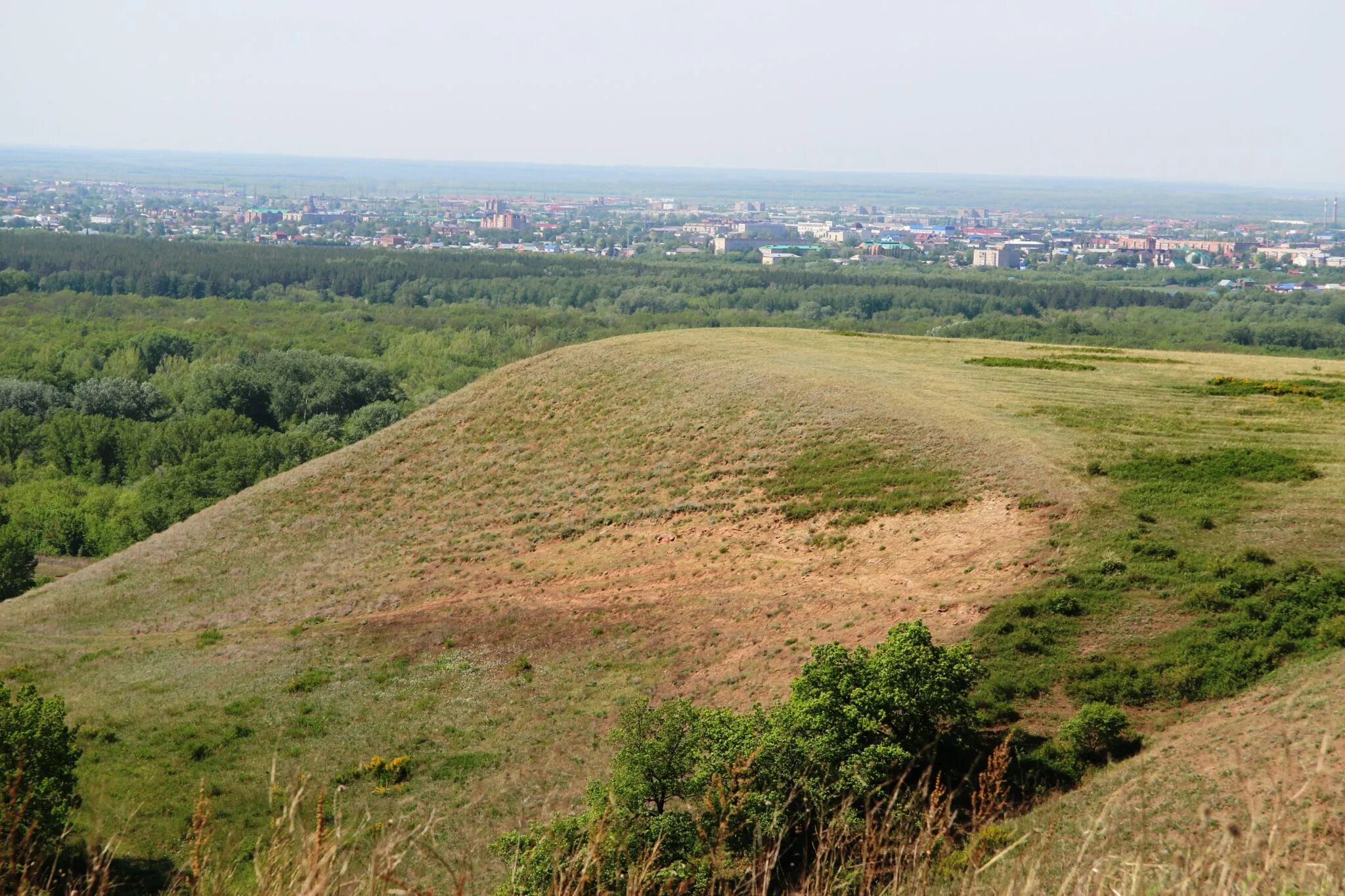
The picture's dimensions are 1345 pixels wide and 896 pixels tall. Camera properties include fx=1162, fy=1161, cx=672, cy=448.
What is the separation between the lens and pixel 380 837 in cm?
448

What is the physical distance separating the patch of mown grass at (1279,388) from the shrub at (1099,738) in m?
20.0

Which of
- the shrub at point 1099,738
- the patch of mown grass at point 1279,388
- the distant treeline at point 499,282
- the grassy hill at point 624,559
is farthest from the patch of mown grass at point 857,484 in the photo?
the distant treeline at point 499,282

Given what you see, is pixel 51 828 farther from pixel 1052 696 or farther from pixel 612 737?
pixel 1052 696

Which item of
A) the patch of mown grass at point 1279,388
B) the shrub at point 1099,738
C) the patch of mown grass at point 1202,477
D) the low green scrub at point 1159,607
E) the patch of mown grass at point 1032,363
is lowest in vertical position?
the shrub at point 1099,738

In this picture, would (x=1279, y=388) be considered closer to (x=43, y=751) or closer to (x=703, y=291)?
(x=43, y=751)

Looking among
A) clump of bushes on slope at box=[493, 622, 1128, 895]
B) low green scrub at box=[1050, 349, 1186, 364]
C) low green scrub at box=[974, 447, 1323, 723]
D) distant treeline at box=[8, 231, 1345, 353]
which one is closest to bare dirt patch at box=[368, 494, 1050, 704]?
low green scrub at box=[974, 447, 1323, 723]

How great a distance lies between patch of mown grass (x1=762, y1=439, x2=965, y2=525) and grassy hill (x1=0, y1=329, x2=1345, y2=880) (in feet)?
0.30

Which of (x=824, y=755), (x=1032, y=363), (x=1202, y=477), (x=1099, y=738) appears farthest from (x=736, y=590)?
(x=1032, y=363)

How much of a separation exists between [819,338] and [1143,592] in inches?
1049

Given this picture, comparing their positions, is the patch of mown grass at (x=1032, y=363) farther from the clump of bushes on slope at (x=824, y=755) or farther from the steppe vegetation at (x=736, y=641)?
the clump of bushes on slope at (x=824, y=755)

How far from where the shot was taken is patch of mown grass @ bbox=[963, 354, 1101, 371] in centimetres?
3809

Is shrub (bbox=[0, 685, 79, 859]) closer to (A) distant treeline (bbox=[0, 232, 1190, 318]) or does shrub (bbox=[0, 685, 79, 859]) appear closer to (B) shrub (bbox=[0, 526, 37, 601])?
(B) shrub (bbox=[0, 526, 37, 601])

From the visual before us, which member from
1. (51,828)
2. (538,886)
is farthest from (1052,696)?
(51,828)

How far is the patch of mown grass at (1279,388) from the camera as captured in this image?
1275 inches
